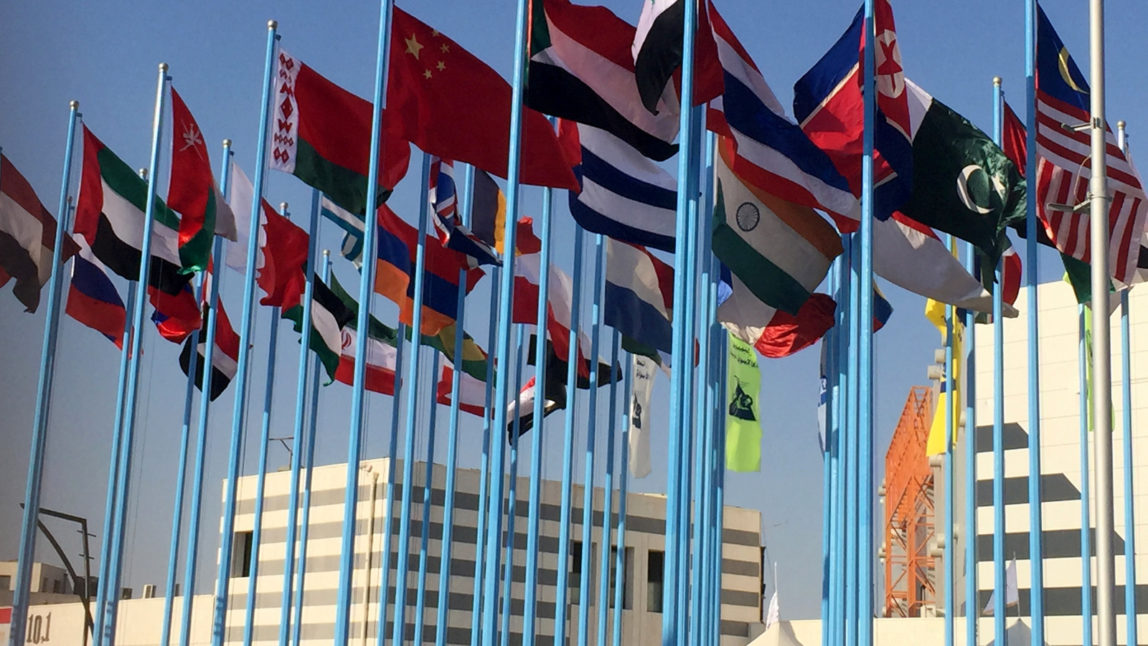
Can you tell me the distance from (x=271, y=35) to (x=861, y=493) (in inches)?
394

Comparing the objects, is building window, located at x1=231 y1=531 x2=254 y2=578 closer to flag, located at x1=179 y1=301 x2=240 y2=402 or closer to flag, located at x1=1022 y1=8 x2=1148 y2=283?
flag, located at x1=179 y1=301 x2=240 y2=402

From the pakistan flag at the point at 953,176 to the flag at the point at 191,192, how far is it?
9.51 metres

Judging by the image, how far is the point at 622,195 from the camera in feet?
64.3

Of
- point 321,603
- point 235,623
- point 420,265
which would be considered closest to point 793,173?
point 420,265

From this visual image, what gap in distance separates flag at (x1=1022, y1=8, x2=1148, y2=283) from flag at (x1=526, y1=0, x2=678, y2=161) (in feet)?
16.9

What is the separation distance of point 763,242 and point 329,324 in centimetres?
875

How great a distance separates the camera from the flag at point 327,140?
19.6 m

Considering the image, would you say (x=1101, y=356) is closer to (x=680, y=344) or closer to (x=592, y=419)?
(x=680, y=344)

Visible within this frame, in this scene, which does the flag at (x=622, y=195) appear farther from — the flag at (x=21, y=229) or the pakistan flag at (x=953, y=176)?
the flag at (x=21, y=229)

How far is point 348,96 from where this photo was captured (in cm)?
2033

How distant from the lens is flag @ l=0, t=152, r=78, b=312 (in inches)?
206

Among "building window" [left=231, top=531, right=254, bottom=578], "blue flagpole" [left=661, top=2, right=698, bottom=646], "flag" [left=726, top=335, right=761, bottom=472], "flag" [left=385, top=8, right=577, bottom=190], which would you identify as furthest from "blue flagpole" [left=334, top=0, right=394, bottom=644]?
"building window" [left=231, top=531, right=254, bottom=578]

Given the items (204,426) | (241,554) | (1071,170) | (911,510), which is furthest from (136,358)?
(911,510)

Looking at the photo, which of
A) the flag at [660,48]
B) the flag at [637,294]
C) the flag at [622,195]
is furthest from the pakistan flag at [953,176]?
the flag at [637,294]
